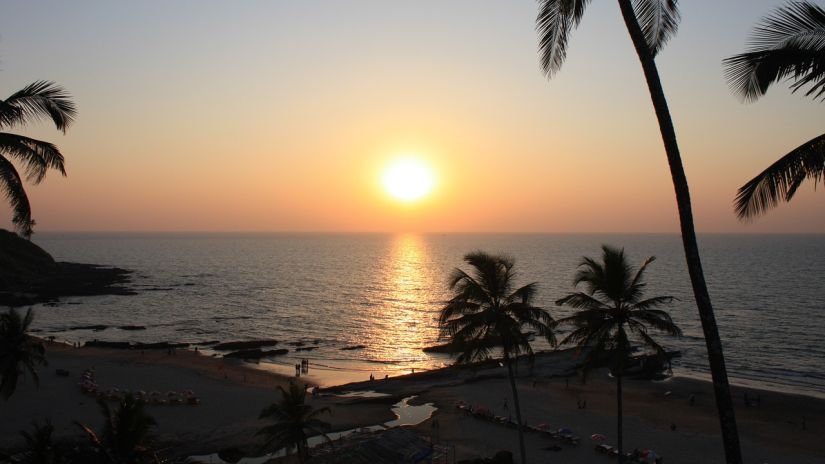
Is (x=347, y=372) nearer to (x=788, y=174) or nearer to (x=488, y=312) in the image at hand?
(x=488, y=312)

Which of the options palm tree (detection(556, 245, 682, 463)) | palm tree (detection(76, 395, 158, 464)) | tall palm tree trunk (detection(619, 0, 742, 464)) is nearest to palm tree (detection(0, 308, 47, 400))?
palm tree (detection(76, 395, 158, 464))

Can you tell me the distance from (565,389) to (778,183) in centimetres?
4592

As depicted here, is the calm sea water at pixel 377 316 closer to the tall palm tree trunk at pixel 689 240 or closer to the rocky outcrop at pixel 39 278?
the rocky outcrop at pixel 39 278

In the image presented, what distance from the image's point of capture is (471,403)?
4656cm

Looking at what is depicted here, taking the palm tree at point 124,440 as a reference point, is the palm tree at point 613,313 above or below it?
above

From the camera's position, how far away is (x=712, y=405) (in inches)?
1845

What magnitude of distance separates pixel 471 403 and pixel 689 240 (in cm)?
3881

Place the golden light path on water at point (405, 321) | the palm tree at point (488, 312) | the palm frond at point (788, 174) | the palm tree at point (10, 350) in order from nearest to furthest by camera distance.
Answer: the palm frond at point (788, 174) < the palm tree at point (488, 312) < the palm tree at point (10, 350) < the golden light path on water at point (405, 321)

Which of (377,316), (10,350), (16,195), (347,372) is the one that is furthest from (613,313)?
(377,316)

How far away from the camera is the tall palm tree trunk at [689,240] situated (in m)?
10.0

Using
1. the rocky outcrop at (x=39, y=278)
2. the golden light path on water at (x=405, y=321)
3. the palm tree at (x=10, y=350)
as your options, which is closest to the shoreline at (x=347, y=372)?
the golden light path on water at (x=405, y=321)

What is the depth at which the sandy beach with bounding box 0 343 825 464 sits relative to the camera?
119 feet

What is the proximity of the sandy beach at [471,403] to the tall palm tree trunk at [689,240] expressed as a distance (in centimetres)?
2446

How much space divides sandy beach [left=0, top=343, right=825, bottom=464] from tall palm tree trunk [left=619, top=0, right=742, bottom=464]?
24.5 metres
